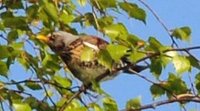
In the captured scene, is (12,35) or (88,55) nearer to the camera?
(88,55)

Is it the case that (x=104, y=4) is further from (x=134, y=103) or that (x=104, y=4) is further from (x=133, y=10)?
(x=134, y=103)

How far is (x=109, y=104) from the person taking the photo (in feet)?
8.26

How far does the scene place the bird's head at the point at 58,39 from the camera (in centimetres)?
303

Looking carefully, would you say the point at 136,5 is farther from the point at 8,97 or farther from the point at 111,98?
the point at 8,97

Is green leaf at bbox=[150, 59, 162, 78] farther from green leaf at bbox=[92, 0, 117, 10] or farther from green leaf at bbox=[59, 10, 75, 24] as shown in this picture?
green leaf at bbox=[59, 10, 75, 24]

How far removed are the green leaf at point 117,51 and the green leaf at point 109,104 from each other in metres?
0.26

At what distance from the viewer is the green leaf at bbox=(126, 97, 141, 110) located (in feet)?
8.12

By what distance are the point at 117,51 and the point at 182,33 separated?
0.69 feet

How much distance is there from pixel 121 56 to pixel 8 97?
20.6 inches

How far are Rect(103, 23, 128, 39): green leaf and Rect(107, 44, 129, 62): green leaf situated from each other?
0.05 metres

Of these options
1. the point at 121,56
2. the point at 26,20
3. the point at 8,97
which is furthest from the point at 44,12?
the point at 121,56

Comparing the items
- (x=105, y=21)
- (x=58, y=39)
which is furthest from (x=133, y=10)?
(x=58, y=39)

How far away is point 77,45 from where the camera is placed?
3.22m

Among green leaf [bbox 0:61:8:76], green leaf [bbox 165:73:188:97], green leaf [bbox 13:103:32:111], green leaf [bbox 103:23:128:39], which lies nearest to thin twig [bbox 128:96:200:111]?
green leaf [bbox 165:73:188:97]
